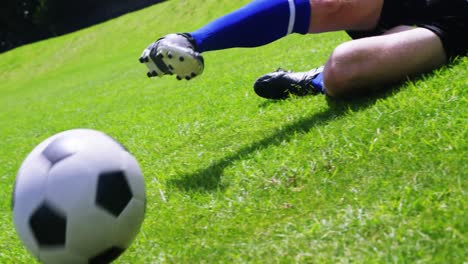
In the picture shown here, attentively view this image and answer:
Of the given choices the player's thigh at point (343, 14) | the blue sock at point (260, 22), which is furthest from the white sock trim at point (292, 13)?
the player's thigh at point (343, 14)

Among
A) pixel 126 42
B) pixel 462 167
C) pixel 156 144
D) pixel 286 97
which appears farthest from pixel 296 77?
pixel 126 42

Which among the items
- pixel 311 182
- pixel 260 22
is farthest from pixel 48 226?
pixel 260 22

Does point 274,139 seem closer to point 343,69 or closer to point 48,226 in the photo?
point 343,69

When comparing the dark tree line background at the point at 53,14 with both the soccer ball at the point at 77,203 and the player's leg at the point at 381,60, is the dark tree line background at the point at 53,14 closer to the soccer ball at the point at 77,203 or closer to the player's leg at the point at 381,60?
the player's leg at the point at 381,60

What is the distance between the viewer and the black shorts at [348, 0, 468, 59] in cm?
307

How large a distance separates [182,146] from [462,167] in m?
2.02

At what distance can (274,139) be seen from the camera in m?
3.05

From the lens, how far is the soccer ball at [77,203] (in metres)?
1.95

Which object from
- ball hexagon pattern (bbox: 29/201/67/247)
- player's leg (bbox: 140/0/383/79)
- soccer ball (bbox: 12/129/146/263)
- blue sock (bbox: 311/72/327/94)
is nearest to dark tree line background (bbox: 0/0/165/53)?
blue sock (bbox: 311/72/327/94)

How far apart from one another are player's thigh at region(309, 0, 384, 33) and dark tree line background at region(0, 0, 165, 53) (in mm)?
34015

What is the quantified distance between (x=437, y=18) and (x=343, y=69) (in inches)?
23.9

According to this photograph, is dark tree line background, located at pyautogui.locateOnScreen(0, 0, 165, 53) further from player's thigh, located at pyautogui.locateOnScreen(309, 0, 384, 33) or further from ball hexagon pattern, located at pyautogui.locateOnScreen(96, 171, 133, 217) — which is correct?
ball hexagon pattern, located at pyautogui.locateOnScreen(96, 171, 133, 217)

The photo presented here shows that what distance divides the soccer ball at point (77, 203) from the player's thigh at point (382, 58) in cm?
141

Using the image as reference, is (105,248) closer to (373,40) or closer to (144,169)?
(144,169)
